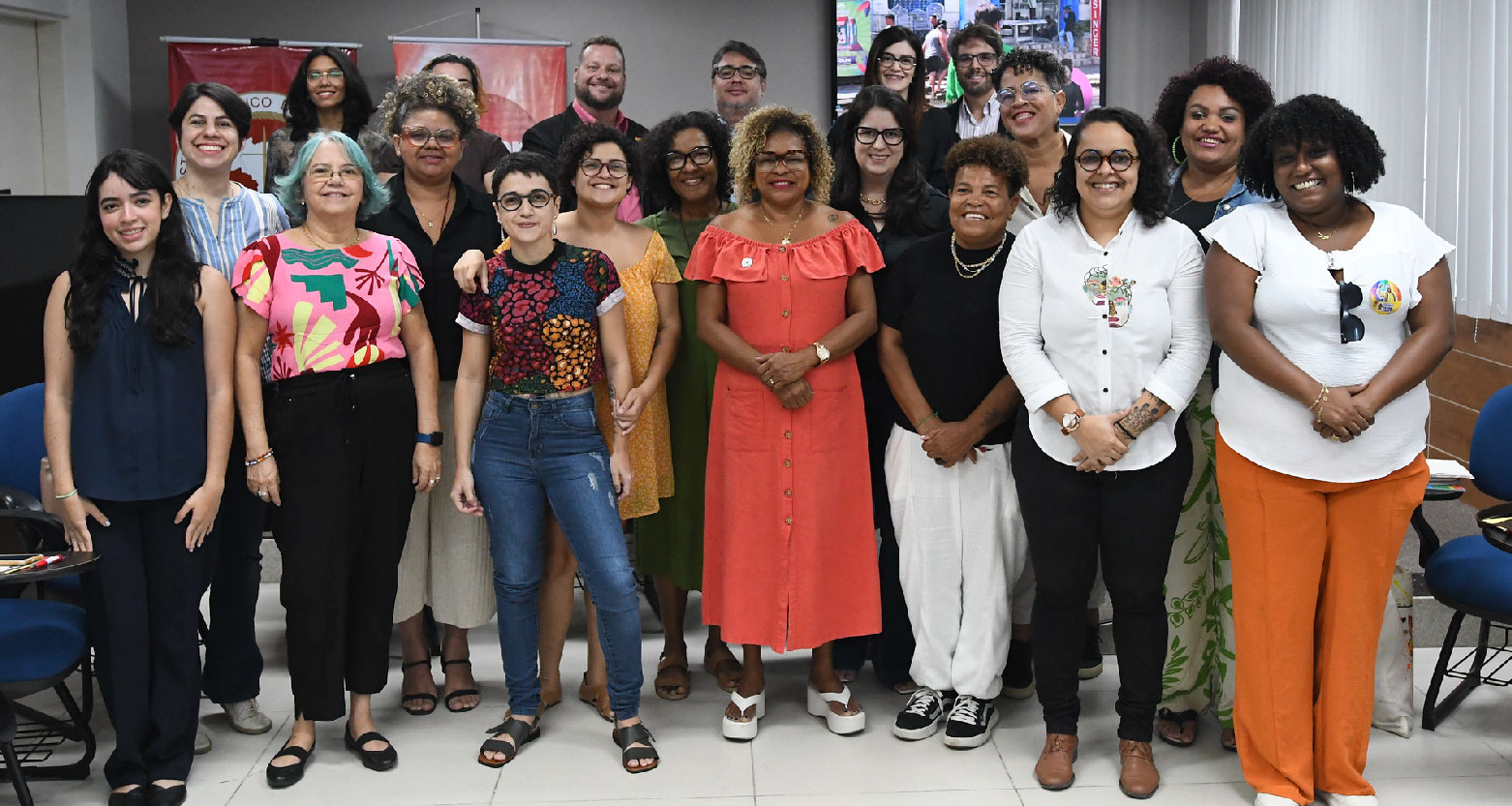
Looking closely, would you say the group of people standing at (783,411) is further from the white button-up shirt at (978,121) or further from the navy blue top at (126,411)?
the white button-up shirt at (978,121)

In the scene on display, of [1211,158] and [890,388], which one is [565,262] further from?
[1211,158]

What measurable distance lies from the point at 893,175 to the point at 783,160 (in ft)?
1.35

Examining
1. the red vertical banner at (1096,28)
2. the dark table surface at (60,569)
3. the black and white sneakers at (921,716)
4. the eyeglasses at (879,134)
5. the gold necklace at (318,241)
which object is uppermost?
the red vertical banner at (1096,28)

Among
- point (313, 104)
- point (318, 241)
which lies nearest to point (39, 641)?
point (318, 241)

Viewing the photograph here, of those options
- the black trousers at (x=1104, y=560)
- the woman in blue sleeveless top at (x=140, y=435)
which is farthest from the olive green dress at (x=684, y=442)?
the woman in blue sleeveless top at (x=140, y=435)

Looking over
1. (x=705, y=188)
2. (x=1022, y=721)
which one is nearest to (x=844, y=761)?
(x=1022, y=721)

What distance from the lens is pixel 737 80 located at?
4441 millimetres

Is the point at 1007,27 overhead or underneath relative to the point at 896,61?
overhead

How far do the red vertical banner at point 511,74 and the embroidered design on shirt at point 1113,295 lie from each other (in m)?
5.76

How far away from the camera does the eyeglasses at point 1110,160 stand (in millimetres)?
3004

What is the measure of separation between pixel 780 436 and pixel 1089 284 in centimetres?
92

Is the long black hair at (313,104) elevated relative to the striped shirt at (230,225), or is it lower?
elevated

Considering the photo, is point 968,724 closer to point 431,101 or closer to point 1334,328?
point 1334,328

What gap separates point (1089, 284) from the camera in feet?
9.91
